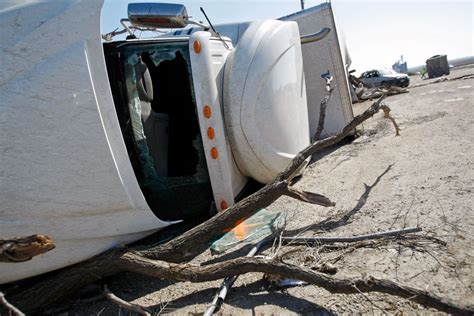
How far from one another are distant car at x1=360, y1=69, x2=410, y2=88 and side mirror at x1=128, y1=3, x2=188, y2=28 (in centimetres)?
1714

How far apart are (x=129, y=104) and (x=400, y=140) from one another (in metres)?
4.03

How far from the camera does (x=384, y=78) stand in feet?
64.3

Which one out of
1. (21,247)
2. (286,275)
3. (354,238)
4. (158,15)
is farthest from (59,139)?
(354,238)

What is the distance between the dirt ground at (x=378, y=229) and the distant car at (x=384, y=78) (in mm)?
15261

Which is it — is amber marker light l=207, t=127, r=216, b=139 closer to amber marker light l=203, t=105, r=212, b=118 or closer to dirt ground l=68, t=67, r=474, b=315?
amber marker light l=203, t=105, r=212, b=118

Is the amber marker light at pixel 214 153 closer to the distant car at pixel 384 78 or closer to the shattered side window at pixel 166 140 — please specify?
the shattered side window at pixel 166 140

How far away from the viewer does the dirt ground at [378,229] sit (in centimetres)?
200

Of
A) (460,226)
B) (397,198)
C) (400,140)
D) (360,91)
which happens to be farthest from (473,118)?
(360,91)

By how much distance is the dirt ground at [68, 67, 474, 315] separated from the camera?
2000 millimetres

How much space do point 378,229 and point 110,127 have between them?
207 centimetres

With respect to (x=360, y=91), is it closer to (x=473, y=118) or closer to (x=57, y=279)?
(x=473, y=118)

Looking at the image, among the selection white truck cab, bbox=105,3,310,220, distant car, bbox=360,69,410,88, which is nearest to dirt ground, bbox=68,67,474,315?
white truck cab, bbox=105,3,310,220

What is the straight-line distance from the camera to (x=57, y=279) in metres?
2.34

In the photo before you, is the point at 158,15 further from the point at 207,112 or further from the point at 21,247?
the point at 21,247
